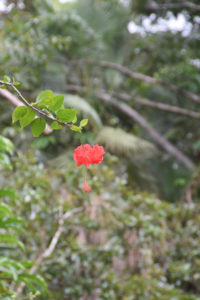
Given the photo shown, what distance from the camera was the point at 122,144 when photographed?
3.53m

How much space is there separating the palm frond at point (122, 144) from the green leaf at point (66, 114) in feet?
8.96

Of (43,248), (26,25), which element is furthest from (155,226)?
(26,25)

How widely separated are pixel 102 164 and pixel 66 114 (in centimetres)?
196

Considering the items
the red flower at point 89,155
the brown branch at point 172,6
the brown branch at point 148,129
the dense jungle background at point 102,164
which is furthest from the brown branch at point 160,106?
the red flower at point 89,155

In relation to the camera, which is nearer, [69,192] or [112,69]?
[69,192]

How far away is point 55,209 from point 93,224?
0.27 meters

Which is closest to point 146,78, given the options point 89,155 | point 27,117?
point 89,155

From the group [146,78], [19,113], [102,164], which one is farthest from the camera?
[146,78]

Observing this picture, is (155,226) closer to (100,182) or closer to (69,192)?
(100,182)

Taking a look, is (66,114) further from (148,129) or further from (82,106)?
(148,129)

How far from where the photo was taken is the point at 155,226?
2.53 metres

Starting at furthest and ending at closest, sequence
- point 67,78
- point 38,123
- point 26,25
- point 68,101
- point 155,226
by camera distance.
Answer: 1. point 67,78
2. point 68,101
3. point 26,25
4. point 155,226
5. point 38,123

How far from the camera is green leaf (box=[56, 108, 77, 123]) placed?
69cm

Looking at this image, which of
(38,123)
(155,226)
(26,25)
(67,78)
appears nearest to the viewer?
(38,123)
